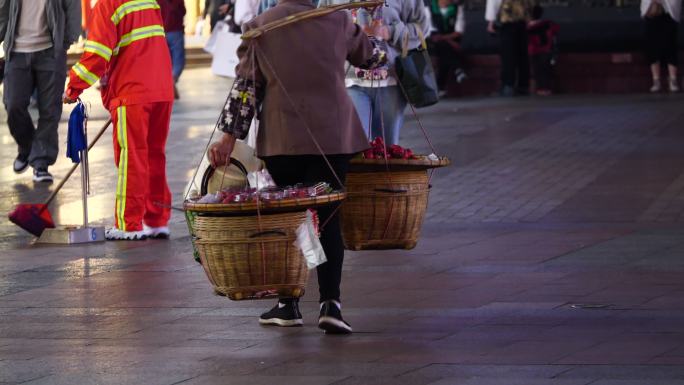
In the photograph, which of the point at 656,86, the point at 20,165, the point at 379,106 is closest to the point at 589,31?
the point at 656,86

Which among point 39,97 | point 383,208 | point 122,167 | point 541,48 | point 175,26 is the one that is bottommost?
point 541,48

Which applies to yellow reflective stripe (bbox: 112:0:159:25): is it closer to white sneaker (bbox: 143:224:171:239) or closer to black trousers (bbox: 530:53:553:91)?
white sneaker (bbox: 143:224:171:239)

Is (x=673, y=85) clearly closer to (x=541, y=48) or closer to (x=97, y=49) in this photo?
(x=541, y=48)

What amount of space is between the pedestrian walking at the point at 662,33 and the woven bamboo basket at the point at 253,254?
15603 mm

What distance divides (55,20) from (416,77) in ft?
13.5

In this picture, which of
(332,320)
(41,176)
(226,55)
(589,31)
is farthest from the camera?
(589,31)

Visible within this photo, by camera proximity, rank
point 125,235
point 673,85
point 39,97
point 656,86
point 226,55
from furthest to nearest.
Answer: point 656,86 → point 673,85 → point 39,97 → point 226,55 → point 125,235

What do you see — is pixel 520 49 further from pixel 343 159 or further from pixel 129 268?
pixel 343 159

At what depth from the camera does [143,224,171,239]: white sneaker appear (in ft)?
35.3

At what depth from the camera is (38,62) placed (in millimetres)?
13469

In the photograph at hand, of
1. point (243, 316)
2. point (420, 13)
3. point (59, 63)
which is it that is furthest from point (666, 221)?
point (59, 63)

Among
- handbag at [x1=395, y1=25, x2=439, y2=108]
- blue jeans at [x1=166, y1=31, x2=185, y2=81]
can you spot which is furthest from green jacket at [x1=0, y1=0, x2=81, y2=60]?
blue jeans at [x1=166, y1=31, x2=185, y2=81]

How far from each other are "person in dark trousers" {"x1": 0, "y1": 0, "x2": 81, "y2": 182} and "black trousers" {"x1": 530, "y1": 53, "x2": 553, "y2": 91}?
1048 cm

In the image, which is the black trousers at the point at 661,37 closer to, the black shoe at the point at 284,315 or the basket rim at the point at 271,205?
the black shoe at the point at 284,315
